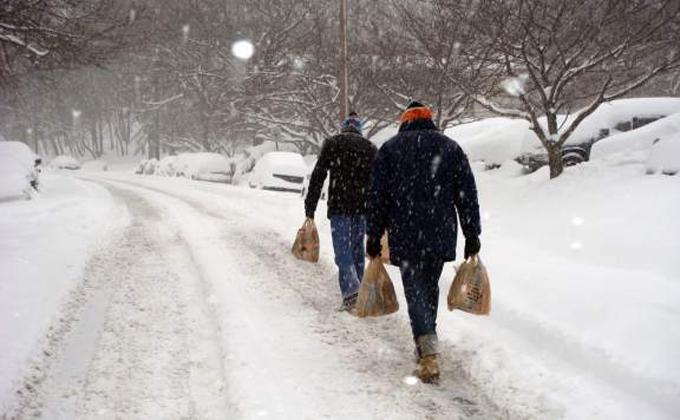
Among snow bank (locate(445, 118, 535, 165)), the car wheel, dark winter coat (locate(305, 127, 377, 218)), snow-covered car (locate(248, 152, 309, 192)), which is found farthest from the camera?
snow-covered car (locate(248, 152, 309, 192))

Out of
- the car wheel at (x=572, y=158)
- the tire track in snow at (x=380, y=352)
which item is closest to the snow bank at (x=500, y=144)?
the car wheel at (x=572, y=158)

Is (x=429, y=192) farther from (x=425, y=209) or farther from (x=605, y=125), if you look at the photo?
(x=605, y=125)

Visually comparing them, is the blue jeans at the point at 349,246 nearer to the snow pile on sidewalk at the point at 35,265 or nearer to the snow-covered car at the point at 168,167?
the snow pile on sidewalk at the point at 35,265

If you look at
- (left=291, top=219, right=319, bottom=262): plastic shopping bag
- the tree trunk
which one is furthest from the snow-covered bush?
(left=291, top=219, right=319, bottom=262): plastic shopping bag

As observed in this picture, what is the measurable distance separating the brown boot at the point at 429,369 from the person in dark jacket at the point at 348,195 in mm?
1557

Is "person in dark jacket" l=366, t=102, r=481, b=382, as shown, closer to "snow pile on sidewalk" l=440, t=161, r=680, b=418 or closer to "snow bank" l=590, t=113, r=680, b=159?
"snow pile on sidewalk" l=440, t=161, r=680, b=418

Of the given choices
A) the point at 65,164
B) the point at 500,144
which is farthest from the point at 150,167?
the point at 500,144

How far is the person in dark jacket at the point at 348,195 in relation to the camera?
4.99 metres

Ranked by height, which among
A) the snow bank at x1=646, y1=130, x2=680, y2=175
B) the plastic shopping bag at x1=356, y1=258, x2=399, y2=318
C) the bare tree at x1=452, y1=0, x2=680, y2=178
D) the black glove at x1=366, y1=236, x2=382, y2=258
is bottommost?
the plastic shopping bag at x1=356, y1=258, x2=399, y2=318

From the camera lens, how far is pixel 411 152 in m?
3.49

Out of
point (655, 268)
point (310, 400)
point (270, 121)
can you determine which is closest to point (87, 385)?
point (310, 400)

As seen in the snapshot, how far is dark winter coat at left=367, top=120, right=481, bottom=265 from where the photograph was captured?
3469 mm

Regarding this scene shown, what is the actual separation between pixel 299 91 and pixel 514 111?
1152cm

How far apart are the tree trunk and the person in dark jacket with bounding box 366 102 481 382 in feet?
24.5
